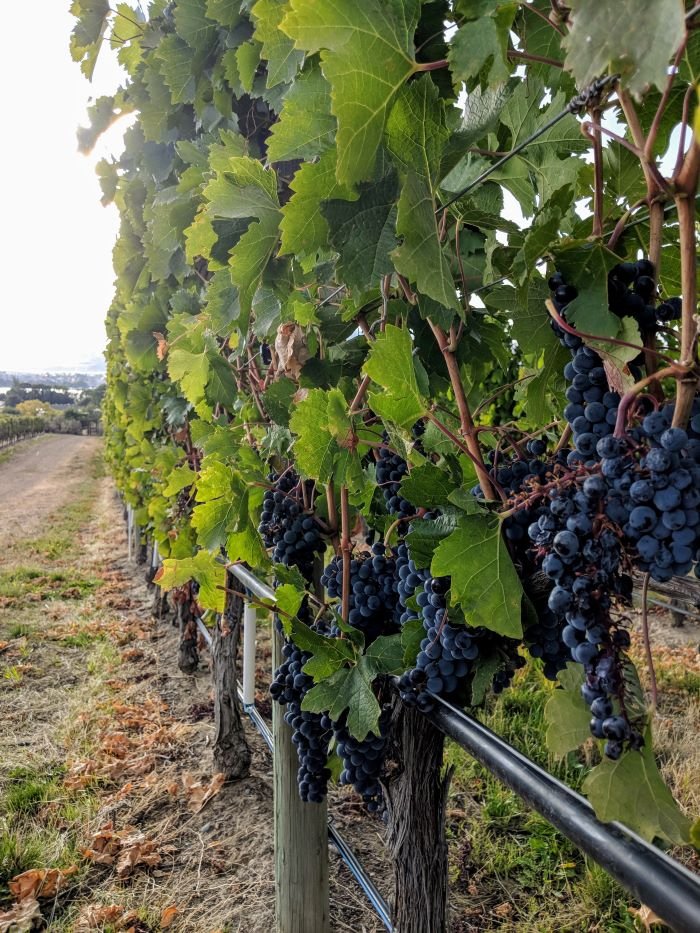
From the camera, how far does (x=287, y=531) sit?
193 centimetres

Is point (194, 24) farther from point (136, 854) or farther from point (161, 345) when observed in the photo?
point (136, 854)

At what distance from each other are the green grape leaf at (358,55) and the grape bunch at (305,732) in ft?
4.23

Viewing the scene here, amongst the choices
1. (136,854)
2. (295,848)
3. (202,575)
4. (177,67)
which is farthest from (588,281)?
(136,854)

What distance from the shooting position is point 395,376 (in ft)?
3.83

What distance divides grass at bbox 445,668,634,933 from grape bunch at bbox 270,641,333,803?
0.86 metres

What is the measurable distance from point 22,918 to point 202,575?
6.89 ft

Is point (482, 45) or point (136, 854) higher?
point (482, 45)

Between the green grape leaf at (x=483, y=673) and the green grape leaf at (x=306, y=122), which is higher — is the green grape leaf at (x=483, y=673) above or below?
below

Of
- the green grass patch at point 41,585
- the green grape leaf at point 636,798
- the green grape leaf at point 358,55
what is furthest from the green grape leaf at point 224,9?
the green grass patch at point 41,585

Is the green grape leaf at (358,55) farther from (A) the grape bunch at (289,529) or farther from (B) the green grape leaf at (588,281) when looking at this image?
(A) the grape bunch at (289,529)

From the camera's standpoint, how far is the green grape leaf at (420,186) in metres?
0.93

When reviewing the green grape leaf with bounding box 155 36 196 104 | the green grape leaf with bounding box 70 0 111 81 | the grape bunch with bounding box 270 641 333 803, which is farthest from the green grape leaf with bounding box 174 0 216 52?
the grape bunch with bounding box 270 641 333 803

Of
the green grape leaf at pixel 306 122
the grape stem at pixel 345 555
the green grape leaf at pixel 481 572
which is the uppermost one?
the green grape leaf at pixel 306 122

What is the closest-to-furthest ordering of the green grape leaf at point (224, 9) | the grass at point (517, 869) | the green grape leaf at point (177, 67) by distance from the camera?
the green grape leaf at point (224, 9) → the green grape leaf at point (177, 67) → the grass at point (517, 869)
